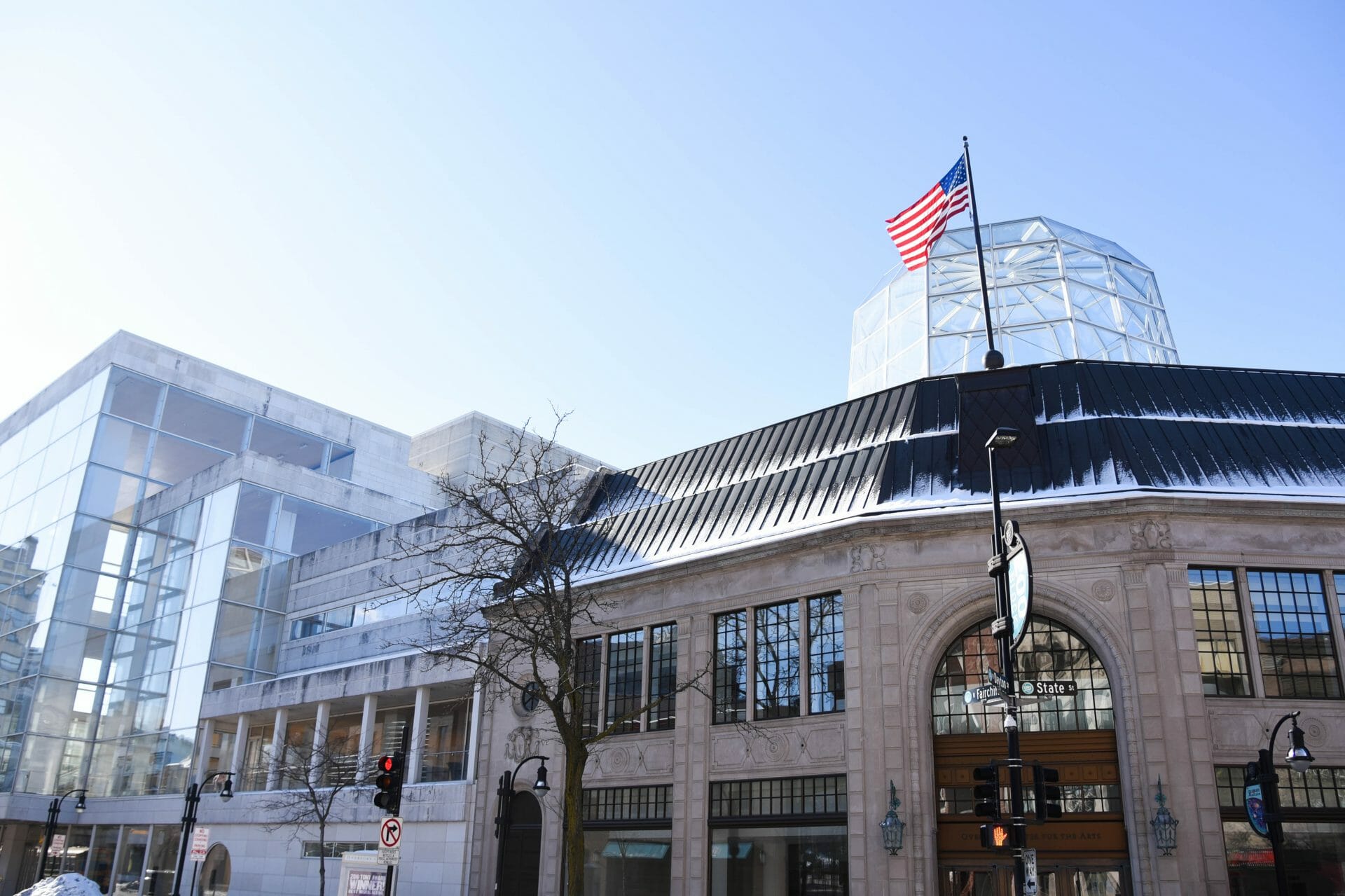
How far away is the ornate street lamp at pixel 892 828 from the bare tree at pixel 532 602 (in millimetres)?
5380

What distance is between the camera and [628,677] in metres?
30.8

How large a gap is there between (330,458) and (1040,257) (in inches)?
1630

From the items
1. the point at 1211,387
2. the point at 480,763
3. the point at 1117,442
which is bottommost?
the point at 480,763

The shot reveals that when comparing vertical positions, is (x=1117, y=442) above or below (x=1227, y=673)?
above

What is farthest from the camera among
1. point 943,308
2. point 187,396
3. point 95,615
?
point 187,396

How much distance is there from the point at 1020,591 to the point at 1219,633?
9.59m

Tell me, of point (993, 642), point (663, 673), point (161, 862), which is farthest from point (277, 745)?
point (993, 642)

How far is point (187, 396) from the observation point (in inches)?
2188

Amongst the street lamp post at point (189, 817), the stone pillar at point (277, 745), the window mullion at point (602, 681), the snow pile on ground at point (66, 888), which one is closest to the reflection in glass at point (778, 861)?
the window mullion at point (602, 681)

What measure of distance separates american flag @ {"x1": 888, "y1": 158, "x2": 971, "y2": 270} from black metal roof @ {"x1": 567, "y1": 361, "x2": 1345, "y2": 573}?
3601mm

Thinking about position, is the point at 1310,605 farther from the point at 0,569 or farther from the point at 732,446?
the point at 0,569

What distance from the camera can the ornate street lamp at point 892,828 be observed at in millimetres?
22781

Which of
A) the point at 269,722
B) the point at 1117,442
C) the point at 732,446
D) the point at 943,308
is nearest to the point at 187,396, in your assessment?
the point at 269,722

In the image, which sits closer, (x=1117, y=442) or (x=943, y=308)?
(x=1117, y=442)
